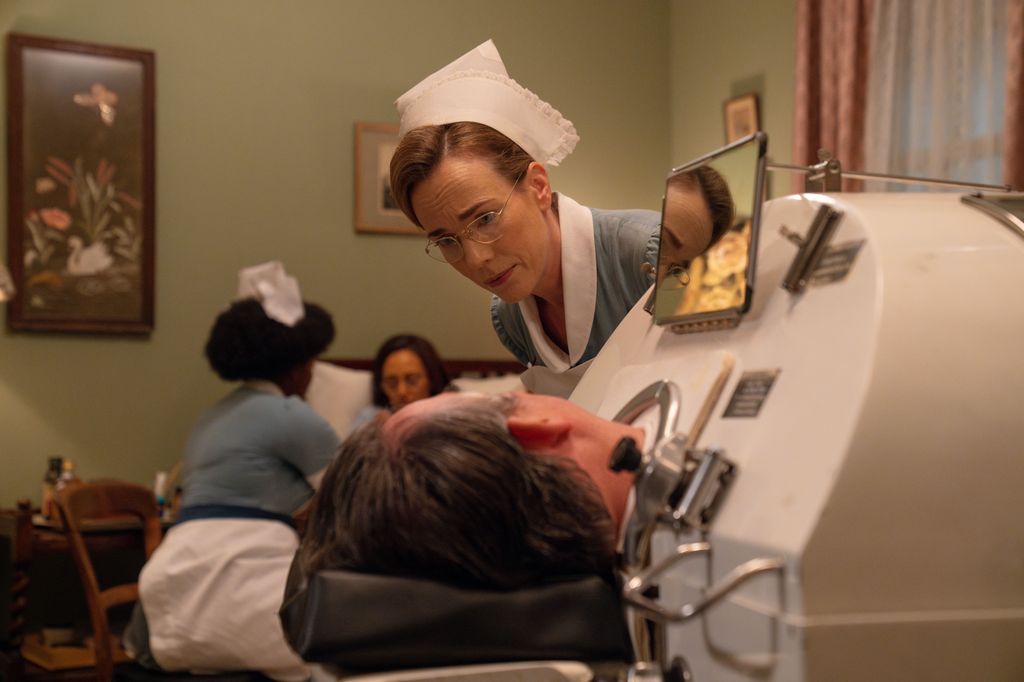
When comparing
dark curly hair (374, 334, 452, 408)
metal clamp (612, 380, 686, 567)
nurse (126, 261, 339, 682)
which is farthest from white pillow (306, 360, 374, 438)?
metal clamp (612, 380, 686, 567)

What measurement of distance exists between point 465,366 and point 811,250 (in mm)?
3552

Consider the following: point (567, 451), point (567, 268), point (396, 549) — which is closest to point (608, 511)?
point (567, 451)

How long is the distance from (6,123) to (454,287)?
5.83 feet

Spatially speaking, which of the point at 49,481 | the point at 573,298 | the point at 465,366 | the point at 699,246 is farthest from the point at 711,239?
the point at 465,366

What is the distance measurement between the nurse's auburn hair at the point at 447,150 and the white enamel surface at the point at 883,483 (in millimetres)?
906

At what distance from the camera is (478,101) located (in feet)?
5.31

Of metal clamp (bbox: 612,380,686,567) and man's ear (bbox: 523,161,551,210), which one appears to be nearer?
metal clamp (bbox: 612,380,686,567)

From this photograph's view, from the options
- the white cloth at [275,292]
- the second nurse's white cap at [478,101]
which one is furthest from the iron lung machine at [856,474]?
the white cloth at [275,292]

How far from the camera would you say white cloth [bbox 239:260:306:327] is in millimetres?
3510

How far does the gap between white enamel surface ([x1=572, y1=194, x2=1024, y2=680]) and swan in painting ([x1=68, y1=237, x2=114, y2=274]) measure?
11.5 ft

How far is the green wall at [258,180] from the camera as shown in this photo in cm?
389

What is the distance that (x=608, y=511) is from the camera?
875 millimetres

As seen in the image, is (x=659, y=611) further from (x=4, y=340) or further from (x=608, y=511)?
(x=4, y=340)

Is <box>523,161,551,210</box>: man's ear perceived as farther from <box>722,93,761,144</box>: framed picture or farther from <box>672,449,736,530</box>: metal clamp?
<box>722,93,761,144</box>: framed picture
